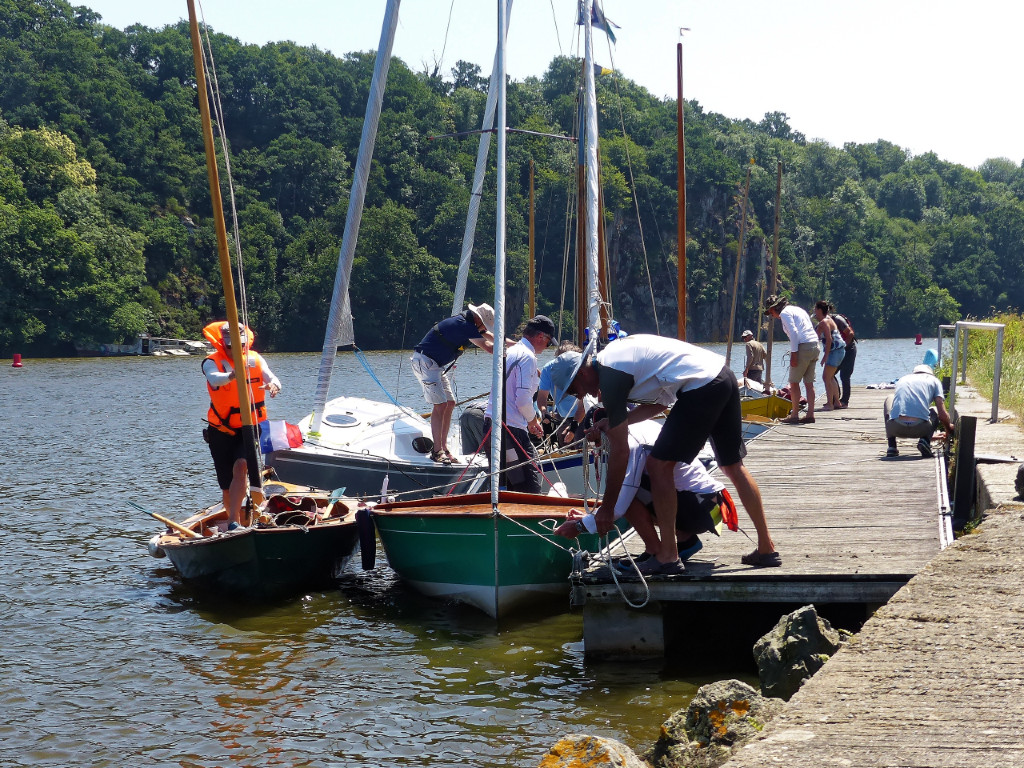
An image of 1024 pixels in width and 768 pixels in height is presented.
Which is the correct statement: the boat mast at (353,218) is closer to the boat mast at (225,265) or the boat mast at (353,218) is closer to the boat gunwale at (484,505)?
the boat mast at (225,265)

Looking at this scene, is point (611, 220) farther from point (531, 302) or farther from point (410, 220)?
point (531, 302)

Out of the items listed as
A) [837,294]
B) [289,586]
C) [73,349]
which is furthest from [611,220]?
[289,586]

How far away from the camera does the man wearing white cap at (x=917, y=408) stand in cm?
1116

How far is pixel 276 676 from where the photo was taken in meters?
7.84

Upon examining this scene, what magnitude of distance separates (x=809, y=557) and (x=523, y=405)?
12.8 feet

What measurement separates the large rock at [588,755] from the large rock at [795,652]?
1.20 m

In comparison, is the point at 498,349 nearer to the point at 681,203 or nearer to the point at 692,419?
the point at 692,419

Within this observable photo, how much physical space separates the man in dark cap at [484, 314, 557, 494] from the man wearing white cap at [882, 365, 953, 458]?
3.79 metres

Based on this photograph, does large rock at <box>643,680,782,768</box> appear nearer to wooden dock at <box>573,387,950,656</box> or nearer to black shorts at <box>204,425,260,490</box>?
wooden dock at <box>573,387,950,656</box>

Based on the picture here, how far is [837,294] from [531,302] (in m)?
105

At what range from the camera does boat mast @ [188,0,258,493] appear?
356 inches

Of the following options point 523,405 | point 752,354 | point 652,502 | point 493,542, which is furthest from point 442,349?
point 752,354

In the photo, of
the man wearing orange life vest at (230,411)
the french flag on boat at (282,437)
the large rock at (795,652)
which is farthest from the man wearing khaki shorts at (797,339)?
the large rock at (795,652)

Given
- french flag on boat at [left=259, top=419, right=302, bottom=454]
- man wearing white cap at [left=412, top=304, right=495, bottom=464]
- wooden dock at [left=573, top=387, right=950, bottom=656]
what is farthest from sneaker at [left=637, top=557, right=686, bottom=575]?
french flag on boat at [left=259, top=419, right=302, bottom=454]
